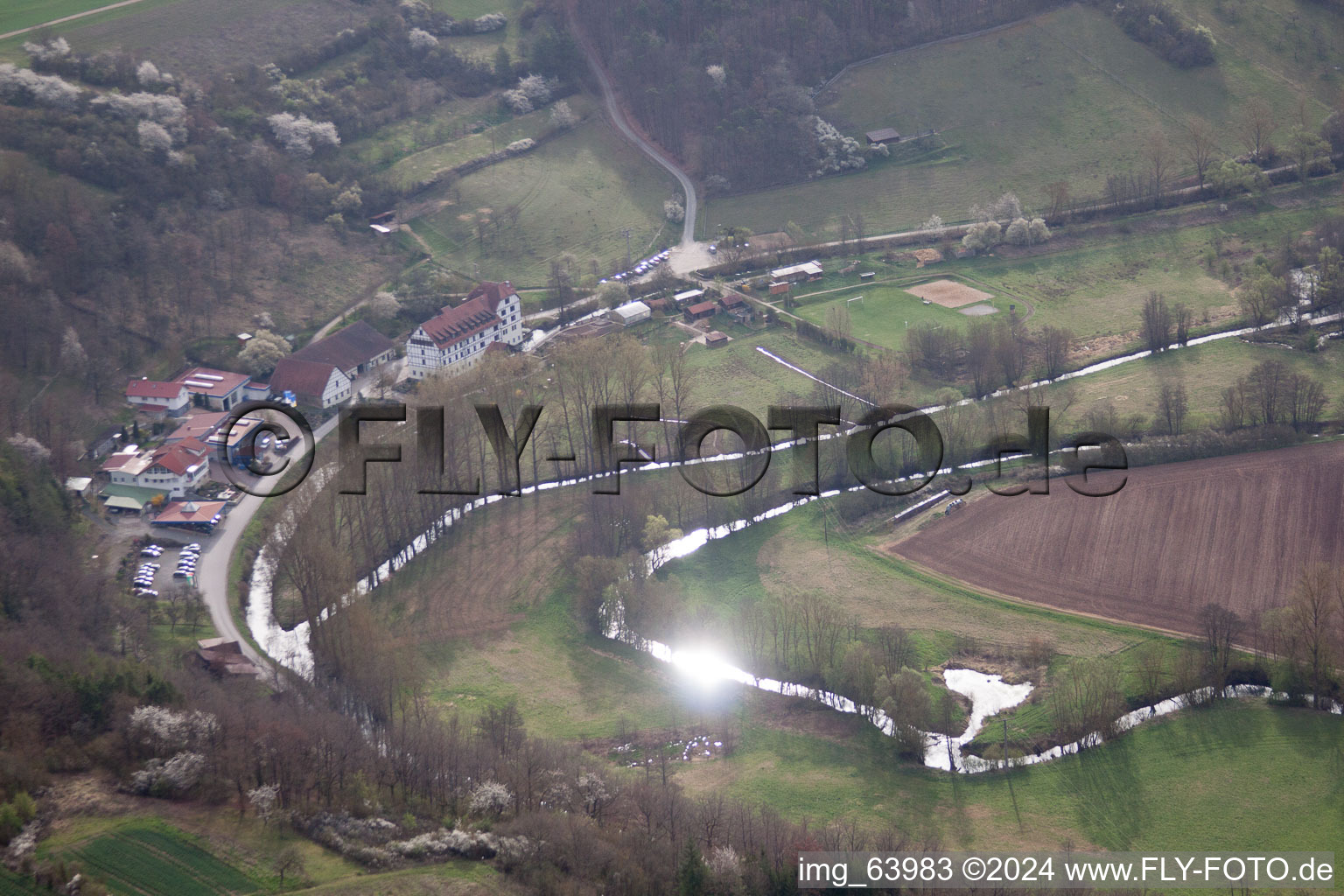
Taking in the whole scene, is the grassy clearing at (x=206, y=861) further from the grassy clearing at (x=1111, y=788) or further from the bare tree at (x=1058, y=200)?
the bare tree at (x=1058, y=200)

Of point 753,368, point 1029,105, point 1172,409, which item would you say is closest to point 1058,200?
point 1029,105

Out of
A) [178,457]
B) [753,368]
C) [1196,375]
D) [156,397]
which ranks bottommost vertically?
[178,457]

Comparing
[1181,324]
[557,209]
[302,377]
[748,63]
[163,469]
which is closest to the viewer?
[163,469]

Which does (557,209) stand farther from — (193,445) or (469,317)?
(193,445)

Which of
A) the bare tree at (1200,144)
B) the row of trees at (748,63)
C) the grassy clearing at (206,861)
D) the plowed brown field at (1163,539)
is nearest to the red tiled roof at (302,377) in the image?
the plowed brown field at (1163,539)

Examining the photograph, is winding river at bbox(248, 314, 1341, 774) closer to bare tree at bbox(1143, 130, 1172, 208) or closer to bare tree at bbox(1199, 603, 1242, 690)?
bare tree at bbox(1199, 603, 1242, 690)

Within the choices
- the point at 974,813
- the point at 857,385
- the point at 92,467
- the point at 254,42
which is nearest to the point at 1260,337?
the point at 857,385

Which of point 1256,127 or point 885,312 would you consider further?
point 1256,127

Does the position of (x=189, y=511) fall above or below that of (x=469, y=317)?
below

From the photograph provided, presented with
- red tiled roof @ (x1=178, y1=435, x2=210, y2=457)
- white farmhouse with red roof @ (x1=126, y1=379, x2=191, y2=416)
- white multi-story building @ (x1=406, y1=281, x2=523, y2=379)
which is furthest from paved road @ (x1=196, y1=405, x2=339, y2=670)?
white multi-story building @ (x1=406, y1=281, x2=523, y2=379)
